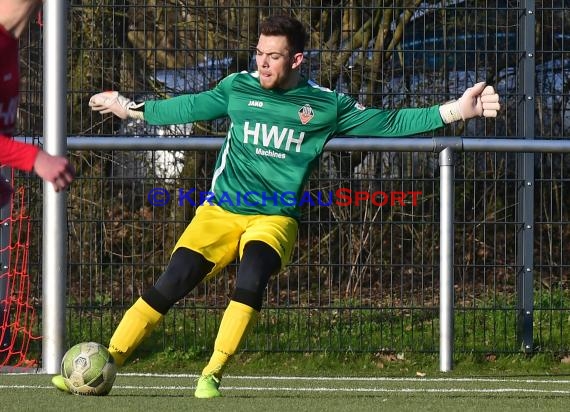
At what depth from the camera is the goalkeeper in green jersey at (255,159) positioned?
6.65 m

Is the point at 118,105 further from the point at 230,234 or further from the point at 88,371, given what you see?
the point at 88,371

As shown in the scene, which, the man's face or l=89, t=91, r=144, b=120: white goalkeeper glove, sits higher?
the man's face

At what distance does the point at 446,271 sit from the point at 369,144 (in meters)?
0.99

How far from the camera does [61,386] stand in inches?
257

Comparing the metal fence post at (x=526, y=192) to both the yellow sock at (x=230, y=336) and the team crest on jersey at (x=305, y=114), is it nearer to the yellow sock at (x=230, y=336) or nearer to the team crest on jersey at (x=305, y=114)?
the team crest on jersey at (x=305, y=114)

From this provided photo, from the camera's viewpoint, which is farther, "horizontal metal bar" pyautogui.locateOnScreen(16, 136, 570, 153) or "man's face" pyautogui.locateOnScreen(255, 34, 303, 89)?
"horizontal metal bar" pyautogui.locateOnScreen(16, 136, 570, 153)

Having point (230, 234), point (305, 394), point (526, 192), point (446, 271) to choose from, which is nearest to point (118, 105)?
point (230, 234)

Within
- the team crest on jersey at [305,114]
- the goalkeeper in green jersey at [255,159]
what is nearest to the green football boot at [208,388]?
the goalkeeper in green jersey at [255,159]

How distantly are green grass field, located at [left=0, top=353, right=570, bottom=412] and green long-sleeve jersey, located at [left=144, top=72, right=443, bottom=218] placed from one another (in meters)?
1.05

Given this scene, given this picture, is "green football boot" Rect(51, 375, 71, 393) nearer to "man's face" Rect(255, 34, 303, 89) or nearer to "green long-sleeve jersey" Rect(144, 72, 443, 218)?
"green long-sleeve jersey" Rect(144, 72, 443, 218)

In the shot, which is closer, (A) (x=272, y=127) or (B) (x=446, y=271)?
(A) (x=272, y=127)

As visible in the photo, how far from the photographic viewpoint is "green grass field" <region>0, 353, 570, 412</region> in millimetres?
6262

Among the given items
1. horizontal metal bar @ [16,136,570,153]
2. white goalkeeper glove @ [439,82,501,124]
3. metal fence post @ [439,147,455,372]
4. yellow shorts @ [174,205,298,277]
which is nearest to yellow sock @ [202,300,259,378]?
yellow shorts @ [174,205,298,277]

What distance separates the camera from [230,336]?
21.7ft
